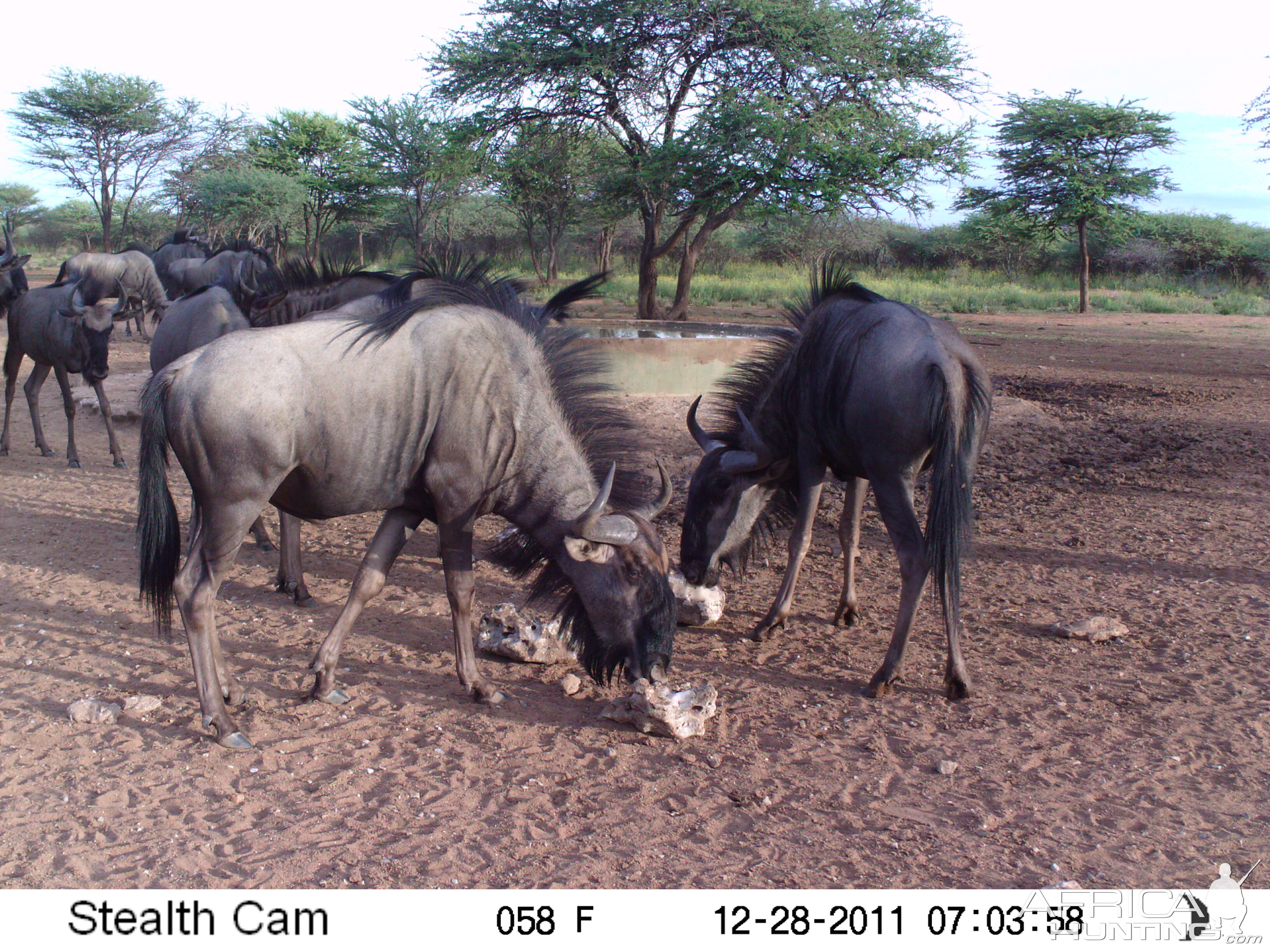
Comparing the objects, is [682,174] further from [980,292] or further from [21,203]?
[21,203]

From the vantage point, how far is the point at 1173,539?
628 centimetres

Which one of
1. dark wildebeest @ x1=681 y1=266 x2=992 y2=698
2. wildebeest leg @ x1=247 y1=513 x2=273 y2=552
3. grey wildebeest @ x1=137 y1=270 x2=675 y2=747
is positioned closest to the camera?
grey wildebeest @ x1=137 y1=270 x2=675 y2=747

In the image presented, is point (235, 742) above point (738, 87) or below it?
below

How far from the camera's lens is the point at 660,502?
3910 millimetres

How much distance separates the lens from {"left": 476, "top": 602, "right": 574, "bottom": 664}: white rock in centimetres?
450

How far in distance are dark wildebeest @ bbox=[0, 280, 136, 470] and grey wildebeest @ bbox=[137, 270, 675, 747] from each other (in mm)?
5352

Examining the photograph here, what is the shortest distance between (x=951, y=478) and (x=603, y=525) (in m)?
1.59

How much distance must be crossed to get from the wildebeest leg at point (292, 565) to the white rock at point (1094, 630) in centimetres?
410

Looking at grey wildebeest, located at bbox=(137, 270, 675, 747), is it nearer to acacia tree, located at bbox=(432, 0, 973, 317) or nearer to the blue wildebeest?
the blue wildebeest

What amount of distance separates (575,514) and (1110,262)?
37192 mm

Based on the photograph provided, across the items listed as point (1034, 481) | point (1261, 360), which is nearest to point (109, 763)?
point (1034, 481)

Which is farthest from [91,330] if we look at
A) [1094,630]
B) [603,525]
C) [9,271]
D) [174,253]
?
[174,253]

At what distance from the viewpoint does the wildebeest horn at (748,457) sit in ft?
15.8

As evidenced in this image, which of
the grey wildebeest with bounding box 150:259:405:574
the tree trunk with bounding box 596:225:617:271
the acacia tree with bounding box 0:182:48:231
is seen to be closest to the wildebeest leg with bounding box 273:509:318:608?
the grey wildebeest with bounding box 150:259:405:574
